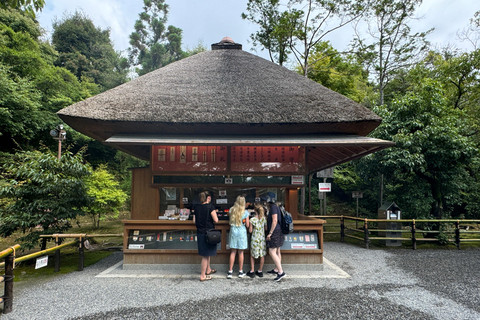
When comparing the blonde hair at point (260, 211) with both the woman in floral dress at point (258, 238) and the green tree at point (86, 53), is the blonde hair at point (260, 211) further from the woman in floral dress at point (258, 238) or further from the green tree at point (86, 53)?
the green tree at point (86, 53)

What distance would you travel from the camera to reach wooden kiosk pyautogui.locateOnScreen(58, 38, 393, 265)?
534cm

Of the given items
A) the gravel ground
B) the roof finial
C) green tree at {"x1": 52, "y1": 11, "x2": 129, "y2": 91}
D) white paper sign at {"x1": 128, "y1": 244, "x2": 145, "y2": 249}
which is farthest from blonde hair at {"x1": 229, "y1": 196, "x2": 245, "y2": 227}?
green tree at {"x1": 52, "y1": 11, "x2": 129, "y2": 91}

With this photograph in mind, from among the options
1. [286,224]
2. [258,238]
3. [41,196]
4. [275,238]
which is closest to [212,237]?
[258,238]

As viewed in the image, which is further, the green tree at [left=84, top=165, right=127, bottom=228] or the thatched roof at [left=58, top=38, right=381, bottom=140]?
the green tree at [left=84, top=165, right=127, bottom=228]

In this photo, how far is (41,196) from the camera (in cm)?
595

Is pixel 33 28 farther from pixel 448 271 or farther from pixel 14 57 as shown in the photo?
pixel 448 271

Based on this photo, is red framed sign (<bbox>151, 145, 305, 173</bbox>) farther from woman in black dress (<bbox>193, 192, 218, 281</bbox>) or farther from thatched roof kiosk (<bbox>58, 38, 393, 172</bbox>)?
woman in black dress (<bbox>193, 192, 218, 281</bbox>)

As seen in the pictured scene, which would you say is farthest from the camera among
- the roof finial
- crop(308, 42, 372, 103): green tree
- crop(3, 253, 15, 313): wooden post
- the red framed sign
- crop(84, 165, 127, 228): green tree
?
crop(308, 42, 372, 103): green tree

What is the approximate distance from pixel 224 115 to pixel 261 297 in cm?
354

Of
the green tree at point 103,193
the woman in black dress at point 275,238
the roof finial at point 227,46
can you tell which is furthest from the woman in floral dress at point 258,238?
the green tree at point 103,193

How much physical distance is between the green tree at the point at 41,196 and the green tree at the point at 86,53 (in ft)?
61.7

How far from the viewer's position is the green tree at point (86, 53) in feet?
78.5

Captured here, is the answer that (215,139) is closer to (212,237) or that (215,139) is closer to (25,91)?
(212,237)

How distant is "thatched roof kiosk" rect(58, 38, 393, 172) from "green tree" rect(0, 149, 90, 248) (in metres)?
1.28
